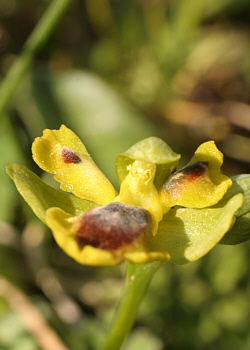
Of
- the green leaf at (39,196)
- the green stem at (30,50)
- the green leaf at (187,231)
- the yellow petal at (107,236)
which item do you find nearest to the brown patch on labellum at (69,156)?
the green leaf at (39,196)

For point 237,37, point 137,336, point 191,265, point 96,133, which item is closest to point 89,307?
point 137,336

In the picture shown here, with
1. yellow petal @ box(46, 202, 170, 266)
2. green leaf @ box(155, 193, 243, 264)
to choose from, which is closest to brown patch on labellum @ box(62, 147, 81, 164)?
yellow petal @ box(46, 202, 170, 266)

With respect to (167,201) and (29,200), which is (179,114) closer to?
(167,201)

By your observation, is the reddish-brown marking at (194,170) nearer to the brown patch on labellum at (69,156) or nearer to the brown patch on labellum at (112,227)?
the brown patch on labellum at (112,227)

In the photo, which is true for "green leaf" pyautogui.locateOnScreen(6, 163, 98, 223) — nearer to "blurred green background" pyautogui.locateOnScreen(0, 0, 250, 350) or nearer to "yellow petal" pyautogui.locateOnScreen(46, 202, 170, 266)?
"yellow petal" pyautogui.locateOnScreen(46, 202, 170, 266)

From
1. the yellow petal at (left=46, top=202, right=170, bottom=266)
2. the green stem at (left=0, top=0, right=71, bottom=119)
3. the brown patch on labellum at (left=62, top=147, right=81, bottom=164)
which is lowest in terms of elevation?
the yellow petal at (left=46, top=202, right=170, bottom=266)

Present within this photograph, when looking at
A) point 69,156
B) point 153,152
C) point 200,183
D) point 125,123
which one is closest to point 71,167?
point 69,156

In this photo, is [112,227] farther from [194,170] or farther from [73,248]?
[194,170]
